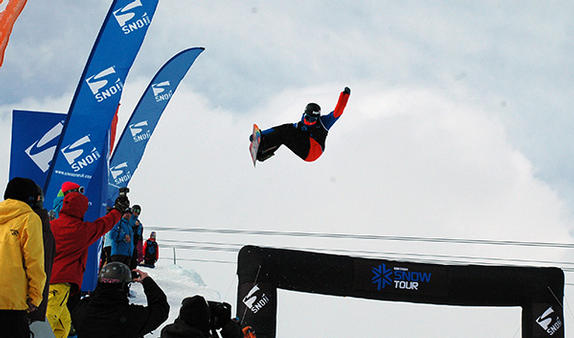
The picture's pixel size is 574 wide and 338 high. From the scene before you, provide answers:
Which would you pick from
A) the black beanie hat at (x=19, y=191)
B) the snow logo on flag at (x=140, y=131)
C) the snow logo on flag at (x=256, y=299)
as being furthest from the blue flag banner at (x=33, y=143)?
the black beanie hat at (x=19, y=191)

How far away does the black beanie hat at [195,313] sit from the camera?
273cm

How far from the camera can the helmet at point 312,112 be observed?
7305 mm

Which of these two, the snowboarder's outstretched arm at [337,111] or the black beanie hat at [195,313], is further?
the snowboarder's outstretched arm at [337,111]

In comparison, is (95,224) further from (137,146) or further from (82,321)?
(137,146)

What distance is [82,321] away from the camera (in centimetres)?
289

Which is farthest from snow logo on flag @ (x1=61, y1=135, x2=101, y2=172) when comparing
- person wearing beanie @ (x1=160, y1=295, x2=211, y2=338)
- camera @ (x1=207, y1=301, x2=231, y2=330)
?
person wearing beanie @ (x1=160, y1=295, x2=211, y2=338)

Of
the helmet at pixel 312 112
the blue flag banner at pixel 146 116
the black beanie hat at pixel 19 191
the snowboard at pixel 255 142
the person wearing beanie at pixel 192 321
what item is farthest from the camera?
the blue flag banner at pixel 146 116

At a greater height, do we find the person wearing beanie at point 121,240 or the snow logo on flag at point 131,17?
the snow logo on flag at point 131,17

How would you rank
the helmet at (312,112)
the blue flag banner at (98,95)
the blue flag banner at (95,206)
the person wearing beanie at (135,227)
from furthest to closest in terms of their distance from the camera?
1. the person wearing beanie at (135,227)
2. the helmet at (312,112)
3. the blue flag banner at (98,95)
4. the blue flag banner at (95,206)

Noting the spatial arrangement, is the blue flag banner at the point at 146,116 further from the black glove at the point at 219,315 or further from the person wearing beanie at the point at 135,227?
the black glove at the point at 219,315

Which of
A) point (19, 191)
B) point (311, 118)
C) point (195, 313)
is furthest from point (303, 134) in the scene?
point (195, 313)

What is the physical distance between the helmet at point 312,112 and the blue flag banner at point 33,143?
3.33 m

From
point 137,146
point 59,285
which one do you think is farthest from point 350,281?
point 137,146

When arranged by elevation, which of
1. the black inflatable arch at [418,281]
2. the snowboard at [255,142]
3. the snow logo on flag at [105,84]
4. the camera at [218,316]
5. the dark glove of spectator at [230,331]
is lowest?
the dark glove of spectator at [230,331]
